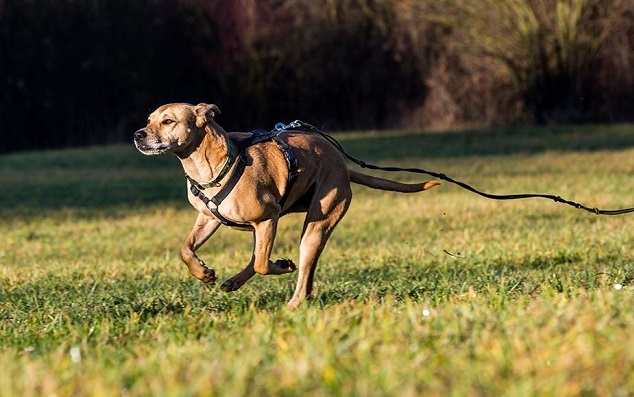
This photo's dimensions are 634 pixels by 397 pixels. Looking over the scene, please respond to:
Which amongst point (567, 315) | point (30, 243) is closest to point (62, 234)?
point (30, 243)

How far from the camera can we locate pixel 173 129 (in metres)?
7.11

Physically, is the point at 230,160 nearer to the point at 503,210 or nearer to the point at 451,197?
the point at 503,210

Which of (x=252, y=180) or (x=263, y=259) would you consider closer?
(x=252, y=180)

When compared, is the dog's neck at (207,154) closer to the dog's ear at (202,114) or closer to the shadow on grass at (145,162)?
the dog's ear at (202,114)

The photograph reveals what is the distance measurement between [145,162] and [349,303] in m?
23.8

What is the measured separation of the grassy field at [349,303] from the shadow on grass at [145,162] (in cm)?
29

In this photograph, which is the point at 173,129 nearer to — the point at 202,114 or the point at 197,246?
the point at 202,114

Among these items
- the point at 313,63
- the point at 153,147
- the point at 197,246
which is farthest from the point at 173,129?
the point at 313,63

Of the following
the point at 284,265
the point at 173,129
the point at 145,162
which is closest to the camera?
the point at 173,129

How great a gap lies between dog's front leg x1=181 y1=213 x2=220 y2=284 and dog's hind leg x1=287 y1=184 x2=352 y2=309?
59 cm

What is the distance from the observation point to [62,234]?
14.9 meters

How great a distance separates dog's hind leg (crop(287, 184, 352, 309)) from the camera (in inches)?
286

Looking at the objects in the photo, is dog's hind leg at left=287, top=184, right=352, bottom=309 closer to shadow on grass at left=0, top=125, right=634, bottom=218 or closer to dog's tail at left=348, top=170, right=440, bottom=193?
dog's tail at left=348, top=170, right=440, bottom=193

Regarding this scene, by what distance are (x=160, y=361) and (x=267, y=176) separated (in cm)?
300
